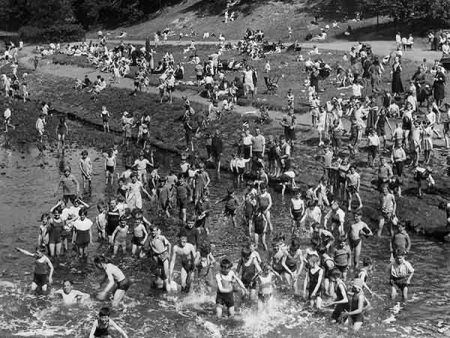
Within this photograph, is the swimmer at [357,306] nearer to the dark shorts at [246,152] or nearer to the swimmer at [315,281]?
the swimmer at [315,281]

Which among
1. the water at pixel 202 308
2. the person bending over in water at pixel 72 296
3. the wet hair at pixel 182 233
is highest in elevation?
the wet hair at pixel 182 233

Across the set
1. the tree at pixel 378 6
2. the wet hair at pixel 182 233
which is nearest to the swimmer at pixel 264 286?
the wet hair at pixel 182 233

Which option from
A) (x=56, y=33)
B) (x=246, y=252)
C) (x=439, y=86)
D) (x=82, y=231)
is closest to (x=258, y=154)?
(x=82, y=231)

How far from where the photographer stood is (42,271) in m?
19.7

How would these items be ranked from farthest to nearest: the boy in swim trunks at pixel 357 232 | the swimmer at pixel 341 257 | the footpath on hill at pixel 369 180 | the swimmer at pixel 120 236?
the footpath on hill at pixel 369 180 → the swimmer at pixel 120 236 → the boy in swim trunks at pixel 357 232 → the swimmer at pixel 341 257

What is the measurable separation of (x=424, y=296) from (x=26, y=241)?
1372 cm

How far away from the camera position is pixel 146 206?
28266 millimetres

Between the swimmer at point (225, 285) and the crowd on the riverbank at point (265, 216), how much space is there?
1.0 inches

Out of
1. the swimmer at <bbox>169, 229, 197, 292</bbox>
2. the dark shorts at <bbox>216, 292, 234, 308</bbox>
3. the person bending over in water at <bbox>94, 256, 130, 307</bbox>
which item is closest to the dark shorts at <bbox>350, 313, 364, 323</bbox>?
the dark shorts at <bbox>216, 292, 234, 308</bbox>

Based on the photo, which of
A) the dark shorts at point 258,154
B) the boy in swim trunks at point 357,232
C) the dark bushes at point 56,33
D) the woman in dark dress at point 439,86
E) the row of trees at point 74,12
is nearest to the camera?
the boy in swim trunks at point 357,232

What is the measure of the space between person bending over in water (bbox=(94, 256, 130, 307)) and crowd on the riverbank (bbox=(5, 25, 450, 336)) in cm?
3

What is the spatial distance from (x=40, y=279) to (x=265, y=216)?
24.9ft

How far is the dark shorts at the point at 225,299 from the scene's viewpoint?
17828 millimetres

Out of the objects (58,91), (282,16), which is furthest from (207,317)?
(282,16)
